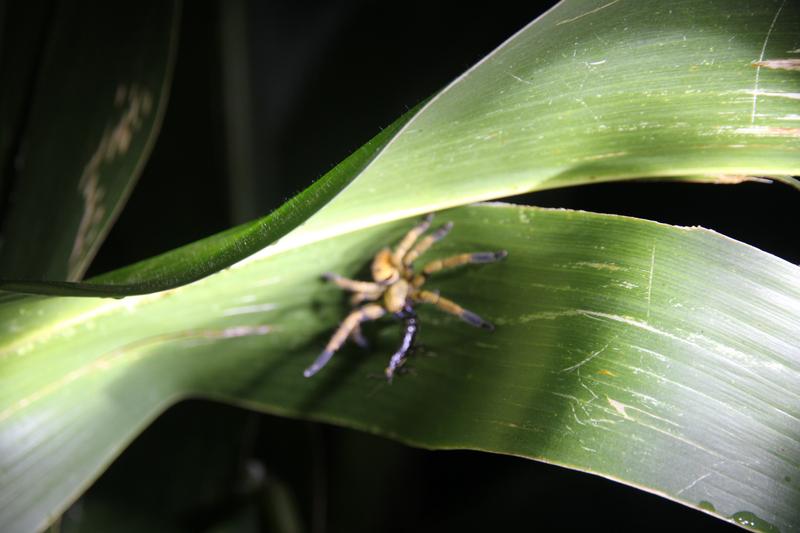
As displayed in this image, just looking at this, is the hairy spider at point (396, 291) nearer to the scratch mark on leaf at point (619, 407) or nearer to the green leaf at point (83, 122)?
the scratch mark on leaf at point (619, 407)

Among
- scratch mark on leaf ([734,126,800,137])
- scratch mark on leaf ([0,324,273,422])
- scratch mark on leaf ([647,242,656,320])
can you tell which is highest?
scratch mark on leaf ([734,126,800,137])

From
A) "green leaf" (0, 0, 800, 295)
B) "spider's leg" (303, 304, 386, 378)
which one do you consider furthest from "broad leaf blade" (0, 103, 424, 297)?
"spider's leg" (303, 304, 386, 378)

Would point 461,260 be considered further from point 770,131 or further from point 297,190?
point 297,190

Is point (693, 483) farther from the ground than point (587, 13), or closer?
closer

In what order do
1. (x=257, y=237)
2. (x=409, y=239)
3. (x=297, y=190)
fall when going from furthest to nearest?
(x=297, y=190)
(x=409, y=239)
(x=257, y=237)

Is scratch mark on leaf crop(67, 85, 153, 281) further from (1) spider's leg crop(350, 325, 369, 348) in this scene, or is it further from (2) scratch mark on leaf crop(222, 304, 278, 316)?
(1) spider's leg crop(350, 325, 369, 348)

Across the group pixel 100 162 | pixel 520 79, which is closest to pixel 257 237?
pixel 520 79
